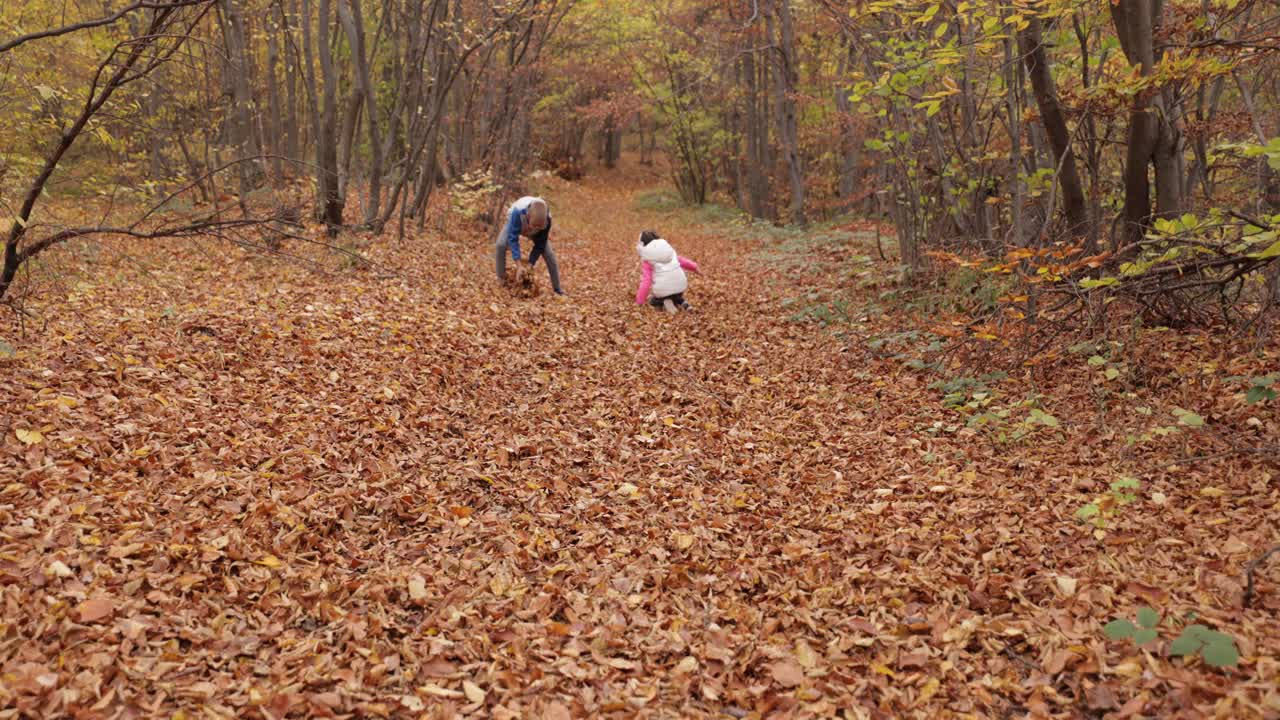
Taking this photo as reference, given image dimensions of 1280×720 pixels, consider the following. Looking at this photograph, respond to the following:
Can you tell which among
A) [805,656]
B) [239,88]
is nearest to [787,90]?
[239,88]

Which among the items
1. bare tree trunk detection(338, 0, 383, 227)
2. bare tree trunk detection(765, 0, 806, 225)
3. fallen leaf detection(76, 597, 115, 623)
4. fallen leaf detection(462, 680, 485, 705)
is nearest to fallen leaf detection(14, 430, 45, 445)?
fallen leaf detection(76, 597, 115, 623)

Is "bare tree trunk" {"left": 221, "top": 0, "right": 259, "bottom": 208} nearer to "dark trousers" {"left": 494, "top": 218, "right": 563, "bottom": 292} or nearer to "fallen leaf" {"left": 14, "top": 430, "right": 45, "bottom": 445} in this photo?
"dark trousers" {"left": 494, "top": 218, "right": 563, "bottom": 292}

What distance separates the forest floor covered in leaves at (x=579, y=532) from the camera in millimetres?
2613

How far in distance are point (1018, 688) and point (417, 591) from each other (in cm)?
254

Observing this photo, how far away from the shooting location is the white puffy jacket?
8922mm

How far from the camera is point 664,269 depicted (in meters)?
8.95

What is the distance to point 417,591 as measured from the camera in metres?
3.18

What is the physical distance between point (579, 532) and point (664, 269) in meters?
5.53

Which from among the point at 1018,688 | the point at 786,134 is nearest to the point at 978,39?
the point at 1018,688

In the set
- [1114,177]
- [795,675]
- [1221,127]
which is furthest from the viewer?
[1114,177]

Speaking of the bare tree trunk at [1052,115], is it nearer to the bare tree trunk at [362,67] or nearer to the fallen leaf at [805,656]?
the fallen leaf at [805,656]

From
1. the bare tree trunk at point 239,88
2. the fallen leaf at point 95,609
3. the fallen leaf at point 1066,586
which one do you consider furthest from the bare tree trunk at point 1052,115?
the bare tree trunk at point 239,88

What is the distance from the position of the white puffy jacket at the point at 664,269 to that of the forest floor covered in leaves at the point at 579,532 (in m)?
2.65

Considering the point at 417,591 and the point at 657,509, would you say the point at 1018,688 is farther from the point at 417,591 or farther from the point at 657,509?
the point at 417,591
